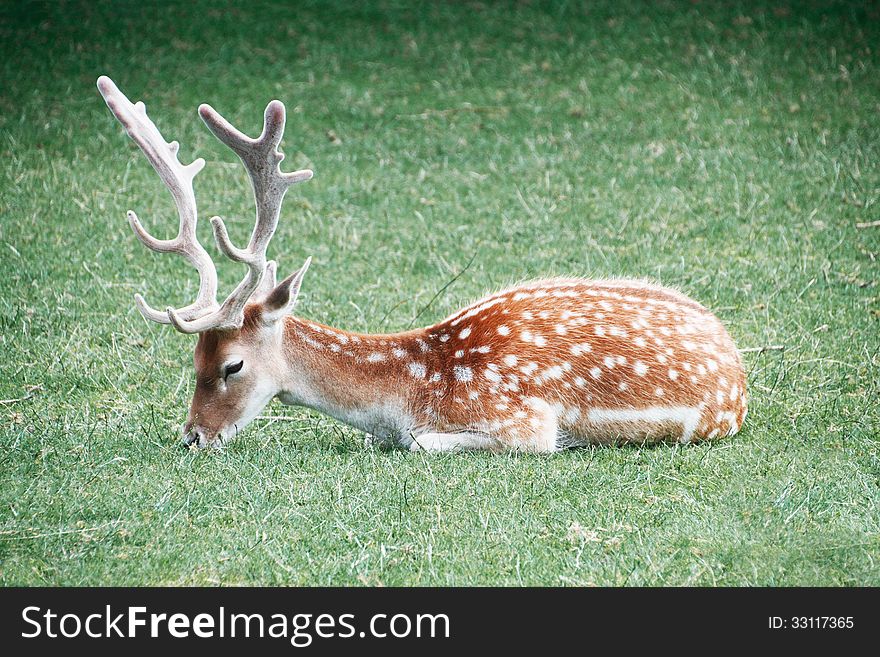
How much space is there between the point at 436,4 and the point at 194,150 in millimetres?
4569

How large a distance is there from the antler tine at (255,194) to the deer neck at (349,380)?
388 mm

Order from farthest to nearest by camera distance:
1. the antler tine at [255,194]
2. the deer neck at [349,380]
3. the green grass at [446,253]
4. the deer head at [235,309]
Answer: the deer neck at [349,380] → the deer head at [235,309] → the antler tine at [255,194] → the green grass at [446,253]

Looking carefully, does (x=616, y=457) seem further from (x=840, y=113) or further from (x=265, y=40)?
(x=265, y=40)

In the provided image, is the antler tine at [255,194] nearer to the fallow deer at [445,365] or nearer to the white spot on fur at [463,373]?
the fallow deer at [445,365]

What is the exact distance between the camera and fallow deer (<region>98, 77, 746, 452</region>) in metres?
6.08

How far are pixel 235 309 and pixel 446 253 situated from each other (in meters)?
3.78

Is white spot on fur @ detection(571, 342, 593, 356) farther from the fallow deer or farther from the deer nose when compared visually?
the deer nose

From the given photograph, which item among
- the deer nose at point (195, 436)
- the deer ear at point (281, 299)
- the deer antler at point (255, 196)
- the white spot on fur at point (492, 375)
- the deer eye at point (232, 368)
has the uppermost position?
the deer antler at point (255, 196)

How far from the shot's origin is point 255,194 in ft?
19.5

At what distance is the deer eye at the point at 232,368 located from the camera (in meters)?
6.06

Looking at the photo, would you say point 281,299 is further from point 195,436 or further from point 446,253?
point 446,253

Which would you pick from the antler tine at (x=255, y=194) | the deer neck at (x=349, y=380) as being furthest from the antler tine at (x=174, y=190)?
the deer neck at (x=349, y=380)

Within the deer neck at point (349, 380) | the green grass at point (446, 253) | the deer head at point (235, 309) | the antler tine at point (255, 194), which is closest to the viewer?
the green grass at point (446, 253)

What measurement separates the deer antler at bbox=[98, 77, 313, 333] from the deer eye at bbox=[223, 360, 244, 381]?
19cm
